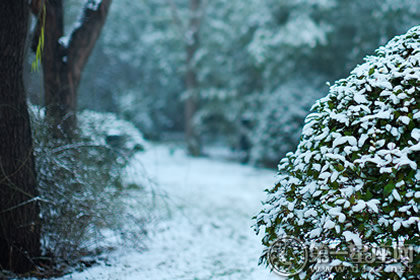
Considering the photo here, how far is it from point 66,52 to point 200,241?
2.81 m

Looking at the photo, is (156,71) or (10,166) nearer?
(10,166)

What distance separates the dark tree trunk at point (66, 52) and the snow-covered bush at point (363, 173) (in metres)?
2.72

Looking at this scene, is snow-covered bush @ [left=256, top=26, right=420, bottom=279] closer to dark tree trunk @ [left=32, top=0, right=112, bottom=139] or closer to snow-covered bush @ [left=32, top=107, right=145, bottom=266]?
snow-covered bush @ [left=32, top=107, right=145, bottom=266]

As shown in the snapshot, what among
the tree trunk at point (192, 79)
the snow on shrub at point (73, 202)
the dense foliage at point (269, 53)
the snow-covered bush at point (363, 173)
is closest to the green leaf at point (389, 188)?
the snow-covered bush at point (363, 173)

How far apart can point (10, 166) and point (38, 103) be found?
0.93m

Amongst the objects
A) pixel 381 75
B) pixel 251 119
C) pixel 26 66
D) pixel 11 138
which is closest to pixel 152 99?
pixel 251 119

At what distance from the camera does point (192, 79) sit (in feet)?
46.4

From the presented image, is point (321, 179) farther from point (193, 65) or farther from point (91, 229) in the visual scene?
point (193, 65)

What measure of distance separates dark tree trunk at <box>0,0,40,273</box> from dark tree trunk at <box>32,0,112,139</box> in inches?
34.2

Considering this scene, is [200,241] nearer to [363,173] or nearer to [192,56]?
[363,173]

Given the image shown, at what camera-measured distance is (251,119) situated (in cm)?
1261

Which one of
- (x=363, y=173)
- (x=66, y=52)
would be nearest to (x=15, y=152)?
(x=66, y=52)

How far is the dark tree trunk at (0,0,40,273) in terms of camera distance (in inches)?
122

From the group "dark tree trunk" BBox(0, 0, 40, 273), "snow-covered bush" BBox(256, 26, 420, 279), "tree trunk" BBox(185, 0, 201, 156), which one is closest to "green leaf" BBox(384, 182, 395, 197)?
"snow-covered bush" BBox(256, 26, 420, 279)
